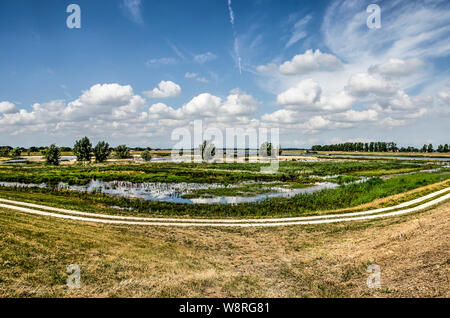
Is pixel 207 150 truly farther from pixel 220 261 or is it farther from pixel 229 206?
pixel 220 261

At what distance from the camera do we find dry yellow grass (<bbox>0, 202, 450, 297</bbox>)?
9359 mm

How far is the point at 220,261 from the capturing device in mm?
13219

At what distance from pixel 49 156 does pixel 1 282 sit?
10903 centimetres

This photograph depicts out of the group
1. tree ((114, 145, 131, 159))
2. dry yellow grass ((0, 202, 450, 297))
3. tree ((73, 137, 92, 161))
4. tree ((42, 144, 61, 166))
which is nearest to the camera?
dry yellow grass ((0, 202, 450, 297))

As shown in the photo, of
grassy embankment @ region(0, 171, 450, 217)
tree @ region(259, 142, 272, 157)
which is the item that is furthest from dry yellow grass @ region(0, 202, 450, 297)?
tree @ region(259, 142, 272, 157)

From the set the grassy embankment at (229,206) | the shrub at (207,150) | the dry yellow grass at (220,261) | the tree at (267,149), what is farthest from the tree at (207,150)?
the dry yellow grass at (220,261)

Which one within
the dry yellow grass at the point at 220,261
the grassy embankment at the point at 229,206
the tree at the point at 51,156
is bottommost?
the grassy embankment at the point at 229,206

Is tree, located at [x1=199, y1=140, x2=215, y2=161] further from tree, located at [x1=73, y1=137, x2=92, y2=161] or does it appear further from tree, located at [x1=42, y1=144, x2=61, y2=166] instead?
tree, located at [x1=42, y1=144, x2=61, y2=166]

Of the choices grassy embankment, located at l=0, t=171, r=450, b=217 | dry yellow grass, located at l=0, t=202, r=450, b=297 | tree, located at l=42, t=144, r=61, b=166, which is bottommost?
grassy embankment, located at l=0, t=171, r=450, b=217

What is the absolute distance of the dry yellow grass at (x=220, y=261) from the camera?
30.7ft

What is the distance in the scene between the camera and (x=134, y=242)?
1490 centimetres

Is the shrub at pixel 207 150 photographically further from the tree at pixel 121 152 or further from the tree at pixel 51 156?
the tree at pixel 51 156
